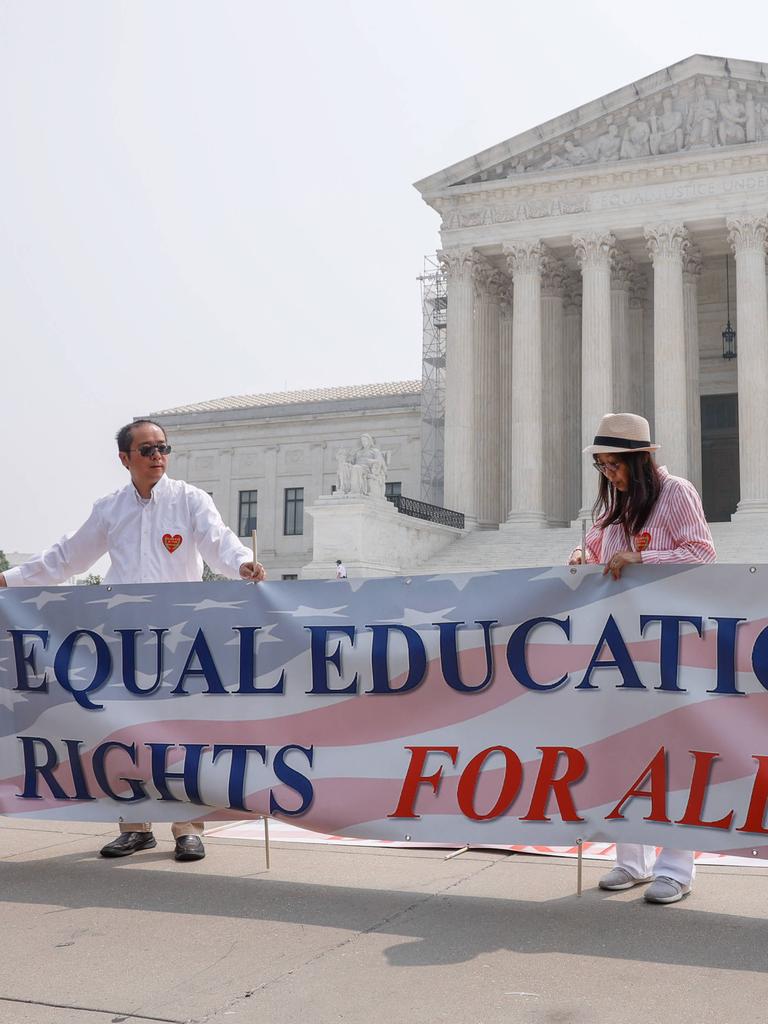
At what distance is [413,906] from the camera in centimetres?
514

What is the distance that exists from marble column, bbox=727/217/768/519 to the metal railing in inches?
347

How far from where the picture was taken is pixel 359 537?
1212 inches

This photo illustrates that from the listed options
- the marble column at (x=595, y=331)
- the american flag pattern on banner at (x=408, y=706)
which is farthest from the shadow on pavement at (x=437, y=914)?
the marble column at (x=595, y=331)

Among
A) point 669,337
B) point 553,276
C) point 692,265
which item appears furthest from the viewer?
point 553,276

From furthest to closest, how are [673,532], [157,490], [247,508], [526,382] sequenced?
[247,508]
[526,382]
[157,490]
[673,532]

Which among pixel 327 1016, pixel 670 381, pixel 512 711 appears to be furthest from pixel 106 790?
pixel 670 381

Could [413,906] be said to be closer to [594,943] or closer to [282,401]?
[594,943]

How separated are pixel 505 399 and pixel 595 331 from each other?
16.5ft

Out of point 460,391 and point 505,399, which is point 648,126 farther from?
point 460,391

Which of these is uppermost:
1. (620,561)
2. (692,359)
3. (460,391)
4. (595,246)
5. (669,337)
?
(595,246)

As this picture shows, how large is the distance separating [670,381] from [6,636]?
1249 inches

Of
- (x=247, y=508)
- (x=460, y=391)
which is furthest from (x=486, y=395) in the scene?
(x=247, y=508)

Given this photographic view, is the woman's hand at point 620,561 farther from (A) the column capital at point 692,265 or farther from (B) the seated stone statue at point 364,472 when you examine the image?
(A) the column capital at point 692,265

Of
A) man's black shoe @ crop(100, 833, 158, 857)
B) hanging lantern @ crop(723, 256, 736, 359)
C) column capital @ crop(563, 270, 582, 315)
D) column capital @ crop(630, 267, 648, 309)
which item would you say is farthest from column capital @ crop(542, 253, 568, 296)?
man's black shoe @ crop(100, 833, 158, 857)
